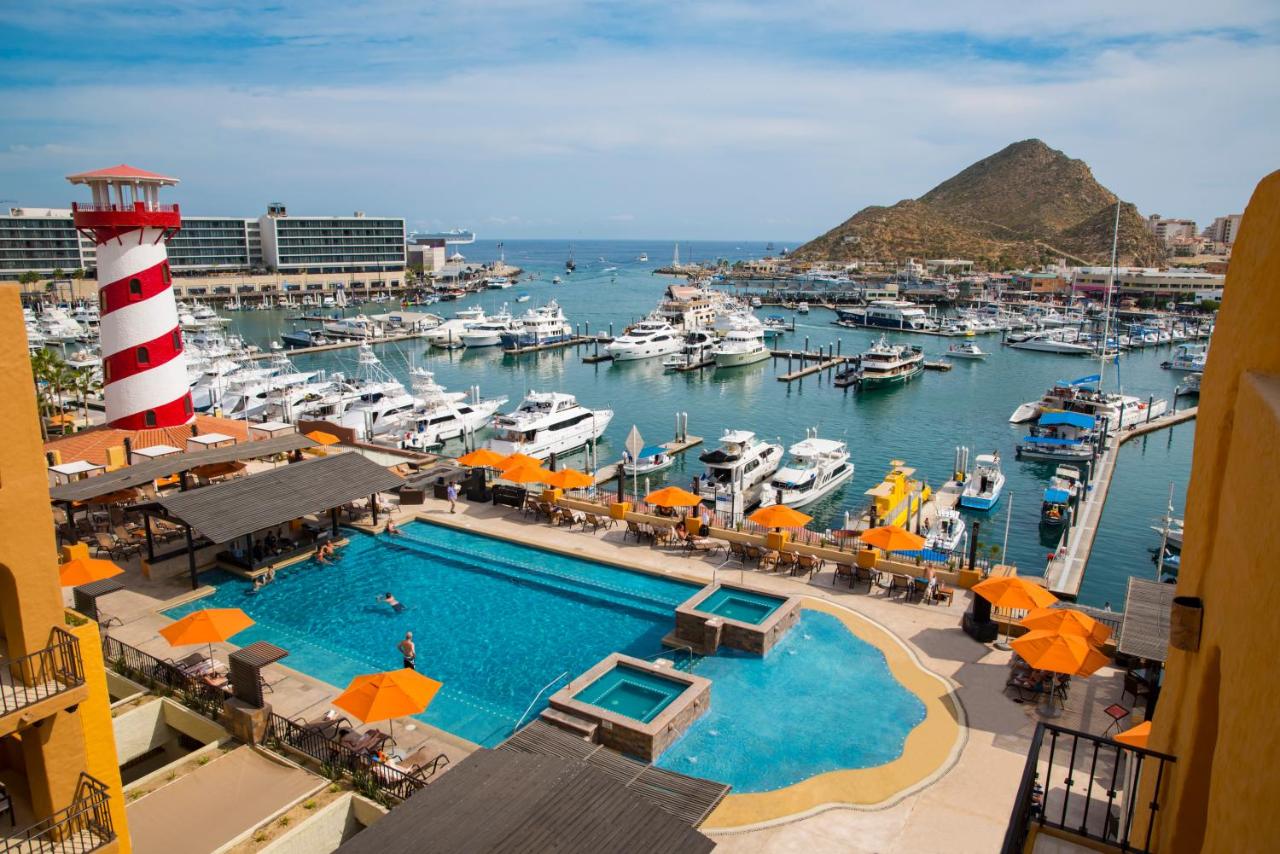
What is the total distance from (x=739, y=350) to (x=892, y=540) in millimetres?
62385

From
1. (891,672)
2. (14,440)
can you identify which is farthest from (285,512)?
(891,672)

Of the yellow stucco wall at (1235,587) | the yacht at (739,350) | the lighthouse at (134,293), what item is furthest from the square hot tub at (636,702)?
the yacht at (739,350)

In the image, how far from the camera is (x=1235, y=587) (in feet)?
17.1

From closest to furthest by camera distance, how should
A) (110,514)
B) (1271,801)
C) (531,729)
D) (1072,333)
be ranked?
(1271,801) → (531,729) → (110,514) → (1072,333)

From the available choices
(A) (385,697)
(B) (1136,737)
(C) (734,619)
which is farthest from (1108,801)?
(C) (734,619)

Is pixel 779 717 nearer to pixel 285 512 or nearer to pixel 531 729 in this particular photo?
pixel 531 729

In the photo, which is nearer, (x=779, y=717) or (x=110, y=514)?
(x=779, y=717)

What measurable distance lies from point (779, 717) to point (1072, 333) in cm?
10218

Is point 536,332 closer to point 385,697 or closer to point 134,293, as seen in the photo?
point 134,293

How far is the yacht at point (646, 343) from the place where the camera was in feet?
275

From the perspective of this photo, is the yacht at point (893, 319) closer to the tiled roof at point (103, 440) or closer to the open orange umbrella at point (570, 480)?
the open orange umbrella at point (570, 480)

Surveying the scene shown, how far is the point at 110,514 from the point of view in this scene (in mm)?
27859

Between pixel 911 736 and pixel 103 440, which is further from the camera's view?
pixel 103 440

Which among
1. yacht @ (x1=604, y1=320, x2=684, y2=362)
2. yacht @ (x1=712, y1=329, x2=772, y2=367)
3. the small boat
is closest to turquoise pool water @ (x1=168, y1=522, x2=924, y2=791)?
yacht @ (x1=604, y1=320, x2=684, y2=362)
